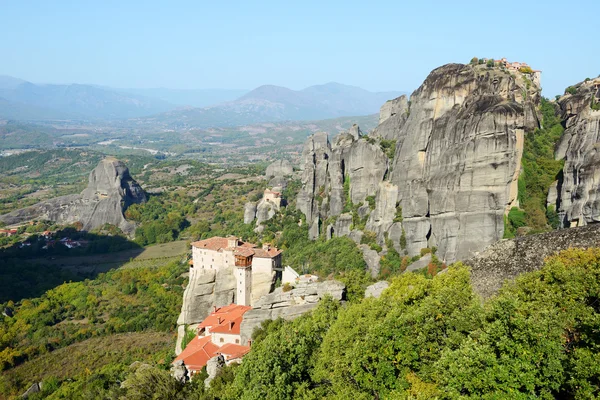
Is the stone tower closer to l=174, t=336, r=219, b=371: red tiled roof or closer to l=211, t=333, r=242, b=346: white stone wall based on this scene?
l=174, t=336, r=219, b=371: red tiled roof

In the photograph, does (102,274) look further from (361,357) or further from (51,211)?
(361,357)

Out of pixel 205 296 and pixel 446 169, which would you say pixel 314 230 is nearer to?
pixel 446 169

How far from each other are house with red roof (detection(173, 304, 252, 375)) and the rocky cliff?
15.7 metres

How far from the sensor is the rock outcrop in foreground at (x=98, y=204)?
255 feet

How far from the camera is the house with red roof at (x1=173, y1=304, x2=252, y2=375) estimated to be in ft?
84.2

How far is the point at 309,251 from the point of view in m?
46.7

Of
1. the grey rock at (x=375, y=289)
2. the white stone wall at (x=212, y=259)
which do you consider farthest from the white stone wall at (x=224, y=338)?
the grey rock at (x=375, y=289)

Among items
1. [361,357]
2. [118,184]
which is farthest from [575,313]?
[118,184]

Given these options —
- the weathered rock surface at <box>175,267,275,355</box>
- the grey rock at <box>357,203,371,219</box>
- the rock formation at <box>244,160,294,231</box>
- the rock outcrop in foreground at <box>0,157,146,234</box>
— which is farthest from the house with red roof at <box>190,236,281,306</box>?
the rock outcrop in foreground at <box>0,157,146,234</box>

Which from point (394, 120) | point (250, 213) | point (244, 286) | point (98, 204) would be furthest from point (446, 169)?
point (98, 204)

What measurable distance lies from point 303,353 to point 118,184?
7139 centimetres

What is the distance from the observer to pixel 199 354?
26609 millimetres

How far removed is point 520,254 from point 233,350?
Answer: 15174 mm

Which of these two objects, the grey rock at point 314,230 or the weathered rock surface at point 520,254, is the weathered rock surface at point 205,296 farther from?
the grey rock at point 314,230
